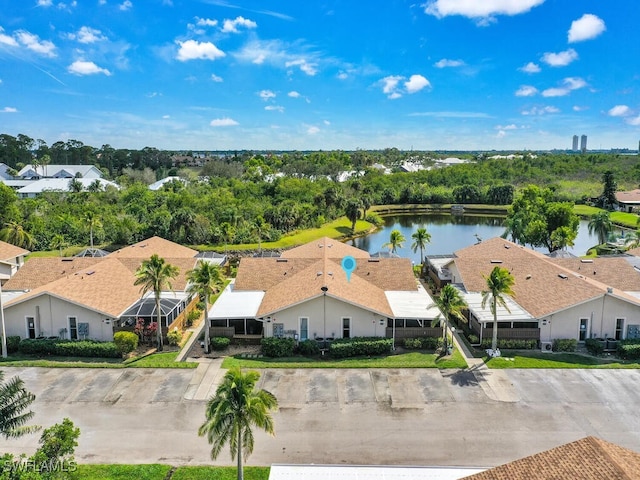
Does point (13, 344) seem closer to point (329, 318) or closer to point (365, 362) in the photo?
point (329, 318)

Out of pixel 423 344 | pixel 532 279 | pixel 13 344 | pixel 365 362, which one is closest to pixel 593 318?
pixel 532 279

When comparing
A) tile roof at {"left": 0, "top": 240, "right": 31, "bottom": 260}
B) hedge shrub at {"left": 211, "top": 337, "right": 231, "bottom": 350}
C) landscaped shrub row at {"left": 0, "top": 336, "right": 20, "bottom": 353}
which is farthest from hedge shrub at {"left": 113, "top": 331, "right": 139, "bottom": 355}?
tile roof at {"left": 0, "top": 240, "right": 31, "bottom": 260}

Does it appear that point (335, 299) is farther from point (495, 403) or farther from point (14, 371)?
point (14, 371)

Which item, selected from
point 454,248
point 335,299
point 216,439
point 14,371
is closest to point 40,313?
point 14,371

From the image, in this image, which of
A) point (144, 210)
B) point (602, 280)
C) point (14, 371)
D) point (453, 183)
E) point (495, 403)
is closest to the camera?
point (495, 403)

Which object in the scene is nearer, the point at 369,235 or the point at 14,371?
the point at 14,371

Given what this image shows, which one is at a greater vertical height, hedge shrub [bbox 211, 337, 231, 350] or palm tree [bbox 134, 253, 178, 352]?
palm tree [bbox 134, 253, 178, 352]

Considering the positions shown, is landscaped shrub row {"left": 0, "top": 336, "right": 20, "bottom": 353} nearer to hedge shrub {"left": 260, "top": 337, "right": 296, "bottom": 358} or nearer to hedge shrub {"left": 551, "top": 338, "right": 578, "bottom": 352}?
hedge shrub {"left": 260, "top": 337, "right": 296, "bottom": 358}
